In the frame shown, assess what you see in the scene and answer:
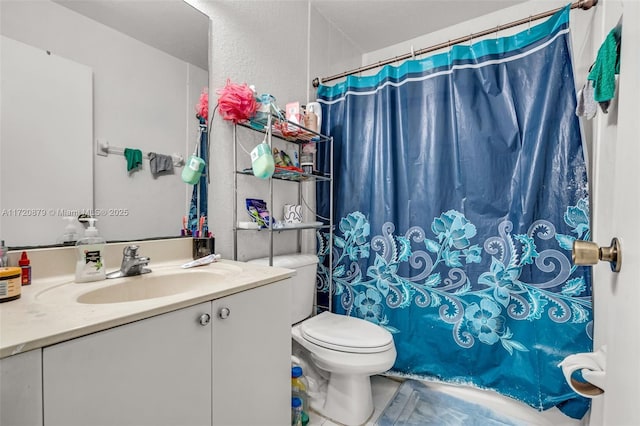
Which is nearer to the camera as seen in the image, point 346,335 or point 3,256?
point 3,256

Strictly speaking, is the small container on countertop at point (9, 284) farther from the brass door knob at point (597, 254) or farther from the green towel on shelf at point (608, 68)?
the green towel on shelf at point (608, 68)

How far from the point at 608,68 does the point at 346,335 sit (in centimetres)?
133

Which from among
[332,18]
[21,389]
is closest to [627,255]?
[21,389]

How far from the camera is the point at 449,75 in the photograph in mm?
1566

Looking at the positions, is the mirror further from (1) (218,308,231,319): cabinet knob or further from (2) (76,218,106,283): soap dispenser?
(1) (218,308,231,319): cabinet knob

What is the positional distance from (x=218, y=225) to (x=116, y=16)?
0.89 meters

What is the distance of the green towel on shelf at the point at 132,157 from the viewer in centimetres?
110

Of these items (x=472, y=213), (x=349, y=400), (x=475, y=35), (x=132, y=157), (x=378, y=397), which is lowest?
(x=378, y=397)

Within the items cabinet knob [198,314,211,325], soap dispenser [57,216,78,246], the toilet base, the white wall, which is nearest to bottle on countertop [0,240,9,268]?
soap dispenser [57,216,78,246]

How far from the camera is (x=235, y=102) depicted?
130 centimetres

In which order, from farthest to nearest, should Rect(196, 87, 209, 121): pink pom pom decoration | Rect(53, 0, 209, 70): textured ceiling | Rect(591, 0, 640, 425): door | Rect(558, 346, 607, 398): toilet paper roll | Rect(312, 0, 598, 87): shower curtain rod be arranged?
1. Rect(196, 87, 209, 121): pink pom pom decoration
2. Rect(312, 0, 598, 87): shower curtain rod
3. Rect(53, 0, 209, 70): textured ceiling
4. Rect(558, 346, 607, 398): toilet paper roll
5. Rect(591, 0, 640, 425): door

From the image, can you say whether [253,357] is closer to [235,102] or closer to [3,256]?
[3,256]

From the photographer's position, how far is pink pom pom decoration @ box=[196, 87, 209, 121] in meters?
1.33

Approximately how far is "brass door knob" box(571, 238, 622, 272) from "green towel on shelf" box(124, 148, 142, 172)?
4.45 ft
